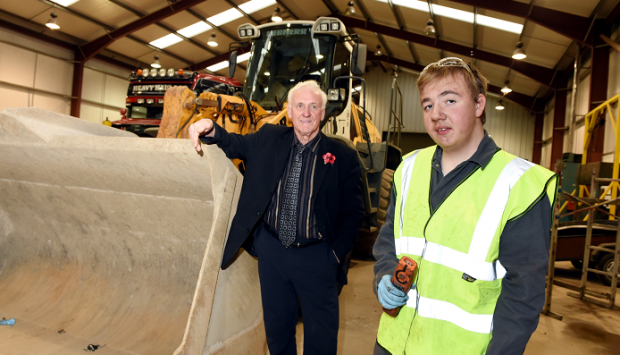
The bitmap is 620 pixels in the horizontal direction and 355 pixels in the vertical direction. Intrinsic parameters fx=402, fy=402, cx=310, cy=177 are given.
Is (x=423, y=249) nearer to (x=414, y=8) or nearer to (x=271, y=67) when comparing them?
(x=271, y=67)

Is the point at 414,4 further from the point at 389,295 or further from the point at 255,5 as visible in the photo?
the point at 389,295

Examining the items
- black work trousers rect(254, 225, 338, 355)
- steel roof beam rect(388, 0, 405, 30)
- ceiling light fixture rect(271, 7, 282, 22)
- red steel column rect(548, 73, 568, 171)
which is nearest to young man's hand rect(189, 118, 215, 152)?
black work trousers rect(254, 225, 338, 355)

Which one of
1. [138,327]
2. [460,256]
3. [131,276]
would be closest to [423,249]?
[460,256]

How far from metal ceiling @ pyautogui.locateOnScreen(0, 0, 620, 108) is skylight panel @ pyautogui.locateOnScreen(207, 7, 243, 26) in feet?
0.60

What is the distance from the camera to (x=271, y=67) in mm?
4648

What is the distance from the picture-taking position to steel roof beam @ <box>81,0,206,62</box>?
11.9 m

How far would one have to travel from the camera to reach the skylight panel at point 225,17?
43.1ft

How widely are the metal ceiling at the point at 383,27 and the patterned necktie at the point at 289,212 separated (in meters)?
9.35

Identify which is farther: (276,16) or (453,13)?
(276,16)

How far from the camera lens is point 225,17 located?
13.4 metres

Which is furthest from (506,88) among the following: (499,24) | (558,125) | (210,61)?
(210,61)

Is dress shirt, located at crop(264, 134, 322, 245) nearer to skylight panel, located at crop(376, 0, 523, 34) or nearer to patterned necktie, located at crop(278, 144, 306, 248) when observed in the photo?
patterned necktie, located at crop(278, 144, 306, 248)

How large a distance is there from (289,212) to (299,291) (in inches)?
15.7

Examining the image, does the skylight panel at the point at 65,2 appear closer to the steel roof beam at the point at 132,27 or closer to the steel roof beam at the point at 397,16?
the steel roof beam at the point at 132,27
